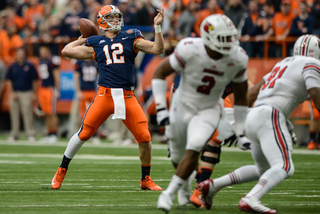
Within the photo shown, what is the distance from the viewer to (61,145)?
12.4 m

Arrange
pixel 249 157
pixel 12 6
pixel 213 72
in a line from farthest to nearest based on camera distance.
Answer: pixel 12 6
pixel 249 157
pixel 213 72

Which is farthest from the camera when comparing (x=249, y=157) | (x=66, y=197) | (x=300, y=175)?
(x=249, y=157)

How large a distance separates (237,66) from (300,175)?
332 centimetres

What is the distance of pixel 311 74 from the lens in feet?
15.2

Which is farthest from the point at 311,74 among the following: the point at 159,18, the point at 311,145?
the point at 311,145

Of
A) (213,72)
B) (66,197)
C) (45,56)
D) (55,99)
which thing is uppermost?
(213,72)

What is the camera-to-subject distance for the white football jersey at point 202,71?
4473 millimetres

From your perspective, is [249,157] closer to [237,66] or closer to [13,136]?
[237,66]

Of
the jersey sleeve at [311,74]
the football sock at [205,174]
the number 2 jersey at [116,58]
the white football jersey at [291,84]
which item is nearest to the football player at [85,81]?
the number 2 jersey at [116,58]

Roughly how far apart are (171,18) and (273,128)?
33.2ft

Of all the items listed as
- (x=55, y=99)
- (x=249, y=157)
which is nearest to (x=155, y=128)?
(x=55, y=99)

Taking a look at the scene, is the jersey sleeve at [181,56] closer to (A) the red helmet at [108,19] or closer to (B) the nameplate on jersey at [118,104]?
(B) the nameplate on jersey at [118,104]

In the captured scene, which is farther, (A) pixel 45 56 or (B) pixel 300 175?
(A) pixel 45 56

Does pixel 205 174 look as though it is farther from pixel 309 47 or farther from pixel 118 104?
pixel 309 47
